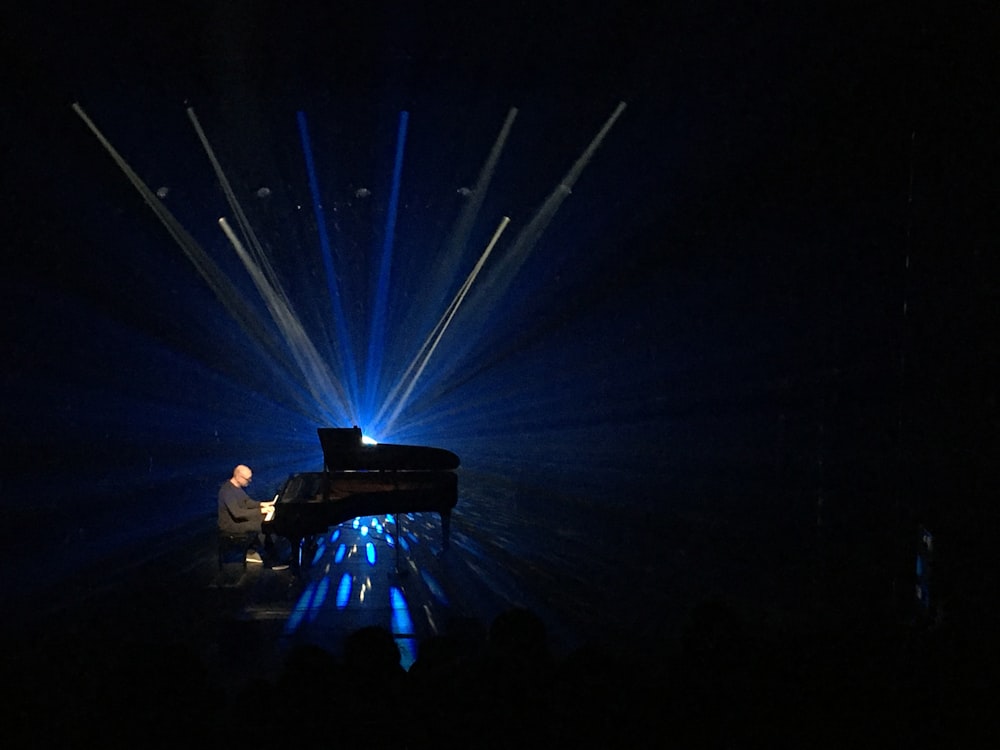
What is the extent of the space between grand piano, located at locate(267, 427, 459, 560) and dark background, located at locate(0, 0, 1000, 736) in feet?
3.30

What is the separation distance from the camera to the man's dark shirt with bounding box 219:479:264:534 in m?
5.80

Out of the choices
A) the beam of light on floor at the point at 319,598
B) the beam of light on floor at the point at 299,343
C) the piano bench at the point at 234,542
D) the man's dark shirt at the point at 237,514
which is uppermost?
the beam of light on floor at the point at 299,343

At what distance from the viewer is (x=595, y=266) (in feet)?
25.1

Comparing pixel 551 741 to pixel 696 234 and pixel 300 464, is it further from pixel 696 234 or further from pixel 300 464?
pixel 300 464

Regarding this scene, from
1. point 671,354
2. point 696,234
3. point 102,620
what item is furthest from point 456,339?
point 102,620

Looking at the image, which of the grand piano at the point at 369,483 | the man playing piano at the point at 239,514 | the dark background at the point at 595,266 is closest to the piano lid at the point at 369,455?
the grand piano at the point at 369,483

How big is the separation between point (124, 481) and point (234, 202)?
3736 mm

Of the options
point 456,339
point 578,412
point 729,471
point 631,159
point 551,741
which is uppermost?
point 631,159

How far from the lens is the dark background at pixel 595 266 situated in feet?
13.6

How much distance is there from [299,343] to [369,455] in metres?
3.78

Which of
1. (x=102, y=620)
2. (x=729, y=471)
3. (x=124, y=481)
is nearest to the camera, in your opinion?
(x=102, y=620)

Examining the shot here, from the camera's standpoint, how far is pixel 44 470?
25.5ft

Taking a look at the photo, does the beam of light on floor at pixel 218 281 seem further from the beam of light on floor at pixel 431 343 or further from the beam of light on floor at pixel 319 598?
the beam of light on floor at pixel 319 598

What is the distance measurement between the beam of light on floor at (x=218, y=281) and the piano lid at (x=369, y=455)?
2631 mm
